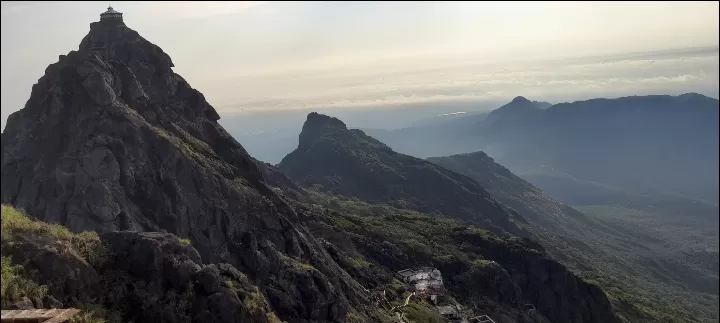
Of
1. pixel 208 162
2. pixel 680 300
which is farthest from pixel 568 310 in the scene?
pixel 680 300

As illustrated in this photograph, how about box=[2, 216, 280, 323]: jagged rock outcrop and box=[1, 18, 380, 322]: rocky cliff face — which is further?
box=[1, 18, 380, 322]: rocky cliff face

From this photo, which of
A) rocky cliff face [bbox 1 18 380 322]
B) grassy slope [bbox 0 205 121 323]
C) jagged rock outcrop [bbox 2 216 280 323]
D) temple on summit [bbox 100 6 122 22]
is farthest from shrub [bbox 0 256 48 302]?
temple on summit [bbox 100 6 122 22]

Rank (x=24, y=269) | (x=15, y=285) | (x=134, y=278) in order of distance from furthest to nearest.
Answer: (x=134, y=278), (x=24, y=269), (x=15, y=285)

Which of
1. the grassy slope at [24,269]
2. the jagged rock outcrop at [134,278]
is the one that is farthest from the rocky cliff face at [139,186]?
the grassy slope at [24,269]

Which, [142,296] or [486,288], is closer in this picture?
[142,296]

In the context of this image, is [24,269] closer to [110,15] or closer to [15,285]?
[15,285]

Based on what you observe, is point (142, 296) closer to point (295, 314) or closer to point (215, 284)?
point (215, 284)

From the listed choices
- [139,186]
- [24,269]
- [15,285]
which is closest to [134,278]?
[24,269]

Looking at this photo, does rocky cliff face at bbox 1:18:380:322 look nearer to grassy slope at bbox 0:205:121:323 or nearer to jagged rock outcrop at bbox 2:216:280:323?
jagged rock outcrop at bbox 2:216:280:323
